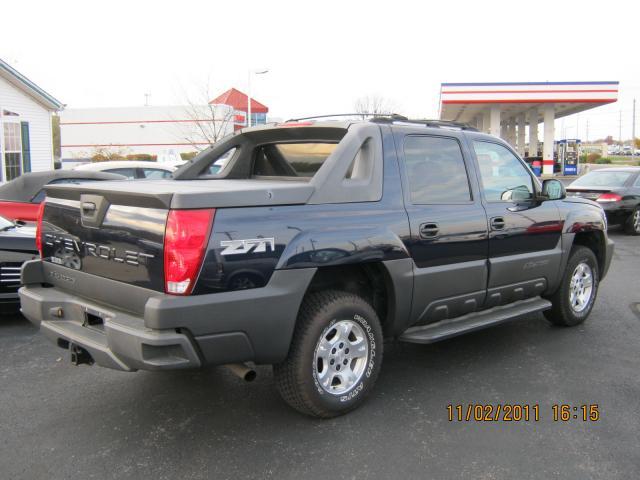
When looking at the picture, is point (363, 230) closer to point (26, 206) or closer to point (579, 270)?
point (579, 270)

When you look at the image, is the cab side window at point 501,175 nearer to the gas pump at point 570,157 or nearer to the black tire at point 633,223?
the black tire at point 633,223

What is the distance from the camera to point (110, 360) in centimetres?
330

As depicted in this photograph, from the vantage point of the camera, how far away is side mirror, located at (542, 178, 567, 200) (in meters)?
5.32

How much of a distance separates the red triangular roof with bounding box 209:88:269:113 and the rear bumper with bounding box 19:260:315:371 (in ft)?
179

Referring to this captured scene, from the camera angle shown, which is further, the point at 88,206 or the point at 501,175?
the point at 501,175

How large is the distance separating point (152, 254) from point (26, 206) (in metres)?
6.14

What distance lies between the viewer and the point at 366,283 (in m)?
4.15

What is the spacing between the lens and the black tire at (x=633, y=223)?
13.2m

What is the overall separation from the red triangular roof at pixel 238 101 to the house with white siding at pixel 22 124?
35.9 metres

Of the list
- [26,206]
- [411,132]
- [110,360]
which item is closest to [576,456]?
[411,132]

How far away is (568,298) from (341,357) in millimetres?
3037

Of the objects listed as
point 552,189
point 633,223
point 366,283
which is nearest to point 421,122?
point 366,283

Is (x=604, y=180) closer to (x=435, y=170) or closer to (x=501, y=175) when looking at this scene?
(x=501, y=175)

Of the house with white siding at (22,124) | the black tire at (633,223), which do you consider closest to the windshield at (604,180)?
the black tire at (633,223)
